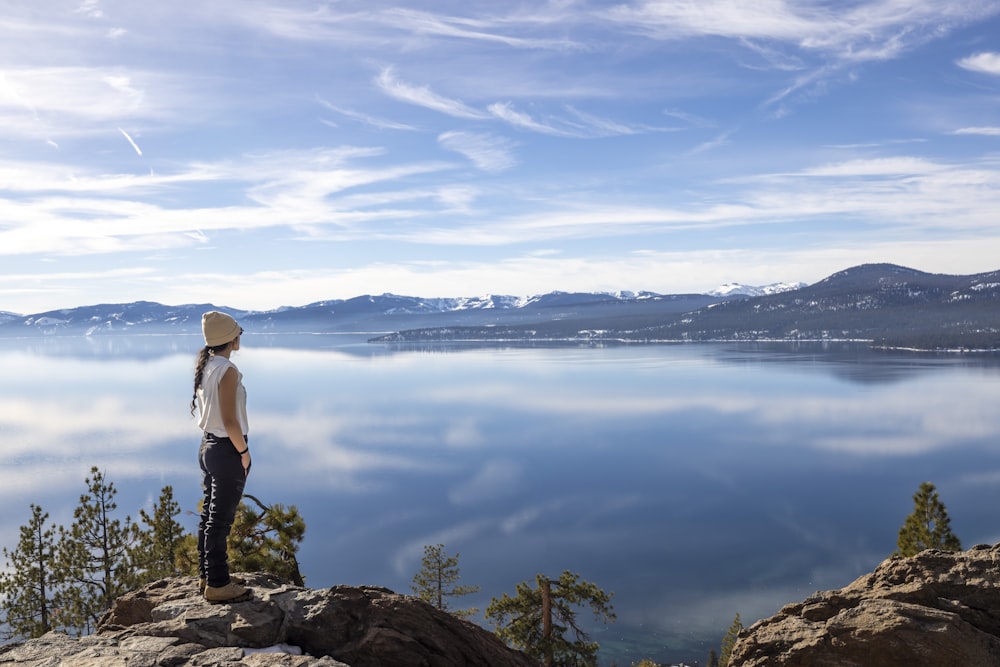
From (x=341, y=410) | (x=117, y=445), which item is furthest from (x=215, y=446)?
(x=341, y=410)

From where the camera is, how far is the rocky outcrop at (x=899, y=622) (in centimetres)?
721

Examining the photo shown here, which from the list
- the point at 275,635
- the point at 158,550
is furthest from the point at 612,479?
the point at 275,635

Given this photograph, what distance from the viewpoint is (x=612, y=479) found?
91.5 m

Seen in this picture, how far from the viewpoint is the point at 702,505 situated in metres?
79.5

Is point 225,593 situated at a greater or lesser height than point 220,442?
lesser

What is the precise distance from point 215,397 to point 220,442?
472mm

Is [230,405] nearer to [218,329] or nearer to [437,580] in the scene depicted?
[218,329]

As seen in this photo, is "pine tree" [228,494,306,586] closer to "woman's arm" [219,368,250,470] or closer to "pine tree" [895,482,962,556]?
"woman's arm" [219,368,250,470]

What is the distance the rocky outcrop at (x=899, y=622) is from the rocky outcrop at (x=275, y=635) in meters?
3.11

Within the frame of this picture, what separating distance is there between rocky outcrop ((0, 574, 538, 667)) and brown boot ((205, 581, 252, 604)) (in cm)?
8

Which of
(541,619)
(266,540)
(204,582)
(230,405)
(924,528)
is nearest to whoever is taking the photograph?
(230,405)

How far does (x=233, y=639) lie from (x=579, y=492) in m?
81.2

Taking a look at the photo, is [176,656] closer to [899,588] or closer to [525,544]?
[899,588]

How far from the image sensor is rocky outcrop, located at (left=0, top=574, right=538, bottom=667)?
6.39 metres
